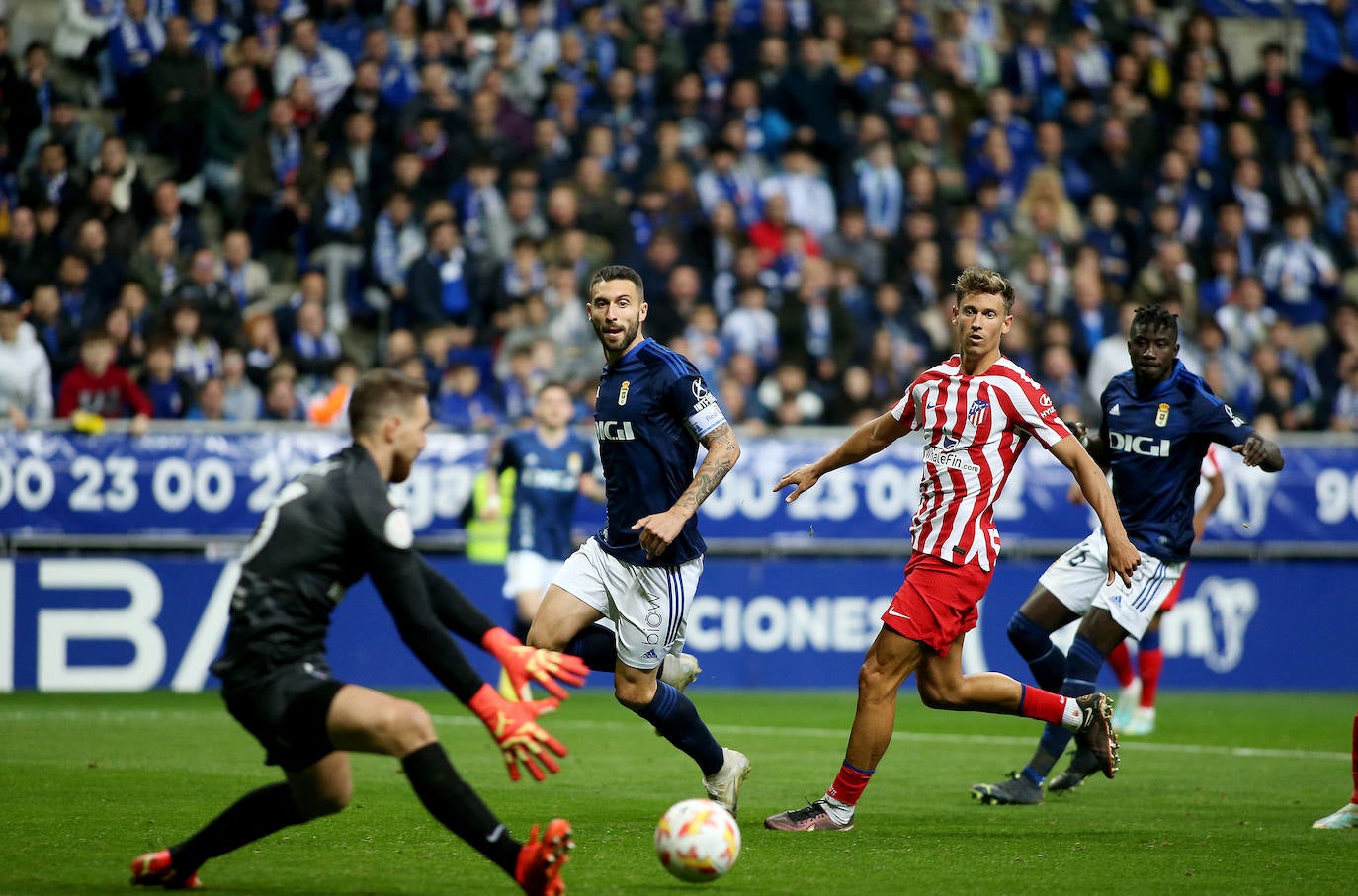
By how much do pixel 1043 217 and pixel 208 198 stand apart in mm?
8876

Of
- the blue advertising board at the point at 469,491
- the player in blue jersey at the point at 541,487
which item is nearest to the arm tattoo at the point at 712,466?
the player in blue jersey at the point at 541,487

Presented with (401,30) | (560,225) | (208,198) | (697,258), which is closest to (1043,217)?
(697,258)

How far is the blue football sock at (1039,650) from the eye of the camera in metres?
8.86

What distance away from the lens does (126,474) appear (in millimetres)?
14148

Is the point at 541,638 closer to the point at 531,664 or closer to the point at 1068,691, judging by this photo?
the point at 531,664

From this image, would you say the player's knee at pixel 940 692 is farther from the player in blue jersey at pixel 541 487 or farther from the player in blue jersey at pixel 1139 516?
the player in blue jersey at pixel 541 487

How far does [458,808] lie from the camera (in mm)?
5176

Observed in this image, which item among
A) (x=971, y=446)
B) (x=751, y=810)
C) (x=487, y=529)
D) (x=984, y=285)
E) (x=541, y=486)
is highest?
(x=984, y=285)

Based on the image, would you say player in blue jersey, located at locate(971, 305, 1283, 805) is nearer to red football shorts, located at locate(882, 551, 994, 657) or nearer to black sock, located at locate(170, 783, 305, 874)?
red football shorts, located at locate(882, 551, 994, 657)

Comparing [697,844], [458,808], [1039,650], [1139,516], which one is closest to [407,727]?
[458,808]

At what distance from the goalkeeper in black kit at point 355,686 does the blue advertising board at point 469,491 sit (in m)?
8.91

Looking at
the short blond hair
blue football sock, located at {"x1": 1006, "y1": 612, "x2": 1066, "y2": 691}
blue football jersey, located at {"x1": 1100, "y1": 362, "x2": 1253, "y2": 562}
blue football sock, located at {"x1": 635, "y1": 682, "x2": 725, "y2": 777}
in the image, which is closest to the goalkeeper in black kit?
blue football sock, located at {"x1": 635, "y1": 682, "x2": 725, "y2": 777}

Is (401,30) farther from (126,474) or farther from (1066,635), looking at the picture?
(1066,635)

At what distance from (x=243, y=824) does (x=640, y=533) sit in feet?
7.97
